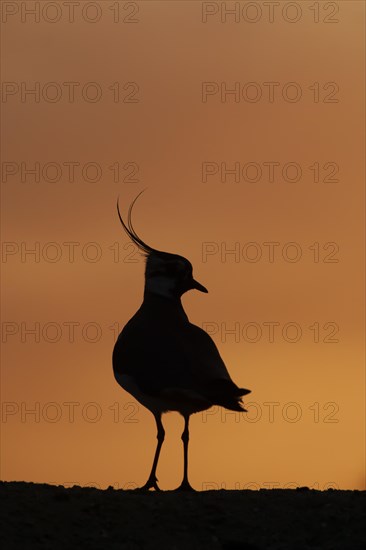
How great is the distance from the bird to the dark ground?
1335 mm

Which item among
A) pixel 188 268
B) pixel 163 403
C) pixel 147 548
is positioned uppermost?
pixel 188 268

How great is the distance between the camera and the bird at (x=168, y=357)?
50.6 ft

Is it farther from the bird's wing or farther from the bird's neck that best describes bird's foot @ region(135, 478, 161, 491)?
the bird's neck

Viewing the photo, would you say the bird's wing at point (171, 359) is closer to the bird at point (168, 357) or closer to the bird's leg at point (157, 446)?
the bird at point (168, 357)

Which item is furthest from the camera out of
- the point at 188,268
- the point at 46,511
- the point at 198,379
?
the point at 188,268

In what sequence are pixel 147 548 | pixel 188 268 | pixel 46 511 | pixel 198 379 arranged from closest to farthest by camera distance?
pixel 147 548 → pixel 46 511 → pixel 198 379 → pixel 188 268

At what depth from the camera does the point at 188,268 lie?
17109 mm

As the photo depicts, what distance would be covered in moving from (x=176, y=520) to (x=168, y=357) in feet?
9.08

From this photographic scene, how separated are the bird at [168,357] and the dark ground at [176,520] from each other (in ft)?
4.38

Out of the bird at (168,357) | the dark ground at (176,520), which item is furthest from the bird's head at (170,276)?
the dark ground at (176,520)

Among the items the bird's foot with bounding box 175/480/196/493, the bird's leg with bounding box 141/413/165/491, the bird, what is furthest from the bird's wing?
the bird's foot with bounding box 175/480/196/493

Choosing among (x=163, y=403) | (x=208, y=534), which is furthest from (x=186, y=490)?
(x=208, y=534)

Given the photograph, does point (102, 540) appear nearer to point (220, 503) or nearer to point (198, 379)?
point (220, 503)

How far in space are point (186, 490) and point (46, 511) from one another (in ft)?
8.11
